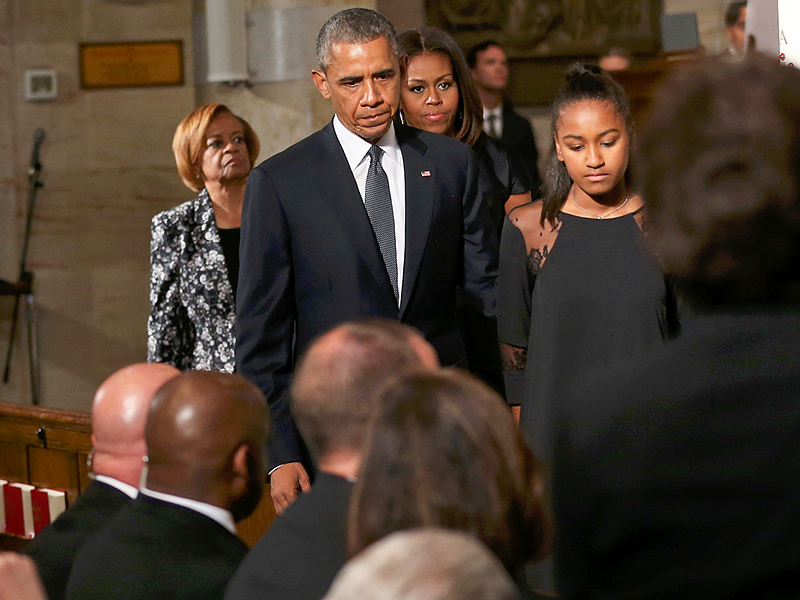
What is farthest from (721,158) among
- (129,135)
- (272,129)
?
(129,135)

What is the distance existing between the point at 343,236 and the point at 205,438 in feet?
3.49

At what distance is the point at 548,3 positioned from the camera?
27.9 feet

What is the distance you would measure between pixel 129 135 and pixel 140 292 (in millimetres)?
952

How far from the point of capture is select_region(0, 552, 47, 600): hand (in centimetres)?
161

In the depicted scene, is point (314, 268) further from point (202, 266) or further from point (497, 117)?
point (497, 117)

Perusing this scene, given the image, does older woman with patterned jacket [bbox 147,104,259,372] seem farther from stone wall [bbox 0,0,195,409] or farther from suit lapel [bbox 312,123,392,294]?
stone wall [bbox 0,0,195,409]

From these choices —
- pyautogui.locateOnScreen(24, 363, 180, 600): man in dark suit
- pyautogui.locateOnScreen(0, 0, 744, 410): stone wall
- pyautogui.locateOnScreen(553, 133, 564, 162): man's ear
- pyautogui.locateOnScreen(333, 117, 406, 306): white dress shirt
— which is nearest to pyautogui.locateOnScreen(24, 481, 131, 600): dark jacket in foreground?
pyautogui.locateOnScreen(24, 363, 180, 600): man in dark suit

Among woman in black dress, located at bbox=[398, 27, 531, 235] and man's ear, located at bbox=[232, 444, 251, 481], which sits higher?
woman in black dress, located at bbox=[398, 27, 531, 235]

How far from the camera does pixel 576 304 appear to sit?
117 inches

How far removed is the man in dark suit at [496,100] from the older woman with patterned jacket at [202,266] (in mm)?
2907

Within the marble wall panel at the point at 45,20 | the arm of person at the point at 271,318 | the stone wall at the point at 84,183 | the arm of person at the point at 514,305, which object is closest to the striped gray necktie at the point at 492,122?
the stone wall at the point at 84,183

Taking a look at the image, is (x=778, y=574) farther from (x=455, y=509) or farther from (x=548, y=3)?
(x=548, y=3)

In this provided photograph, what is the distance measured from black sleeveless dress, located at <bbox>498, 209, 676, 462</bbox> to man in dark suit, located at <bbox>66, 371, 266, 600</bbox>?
41.0 inches

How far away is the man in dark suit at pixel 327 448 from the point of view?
160cm
